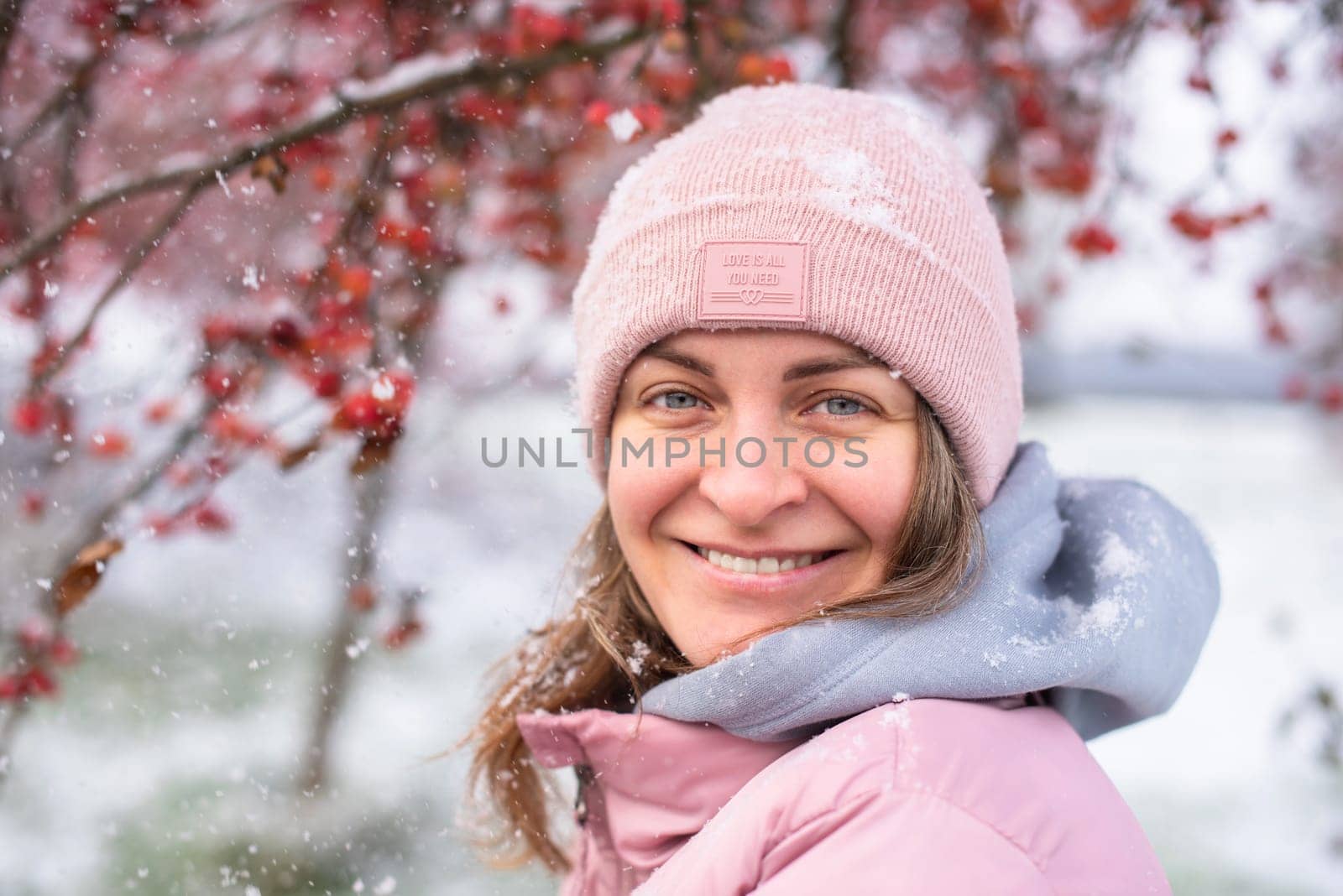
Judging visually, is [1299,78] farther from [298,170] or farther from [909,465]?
[298,170]

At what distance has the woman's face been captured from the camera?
4.00ft

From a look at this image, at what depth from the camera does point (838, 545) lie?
4.11ft

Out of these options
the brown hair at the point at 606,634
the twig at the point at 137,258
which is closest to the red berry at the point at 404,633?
the brown hair at the point at 606,634

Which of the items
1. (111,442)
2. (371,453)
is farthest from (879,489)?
(111,442)

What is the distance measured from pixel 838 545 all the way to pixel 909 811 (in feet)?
1.20

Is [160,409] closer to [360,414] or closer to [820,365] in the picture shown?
[360,414]

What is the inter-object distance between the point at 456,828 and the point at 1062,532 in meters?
1.22

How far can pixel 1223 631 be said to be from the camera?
5020 mm

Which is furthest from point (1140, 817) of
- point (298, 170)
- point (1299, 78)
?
point (298, 170)

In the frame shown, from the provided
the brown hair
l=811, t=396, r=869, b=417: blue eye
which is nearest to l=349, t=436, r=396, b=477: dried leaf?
the brown hair

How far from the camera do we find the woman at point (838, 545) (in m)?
1.04

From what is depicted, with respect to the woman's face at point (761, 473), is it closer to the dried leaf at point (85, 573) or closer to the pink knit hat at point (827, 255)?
the pink knit hat at point (827, 255)

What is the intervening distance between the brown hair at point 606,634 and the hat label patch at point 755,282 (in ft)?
0.73

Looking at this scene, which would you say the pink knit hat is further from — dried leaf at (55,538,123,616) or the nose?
→ dried leaf at (55,538,123,616)
